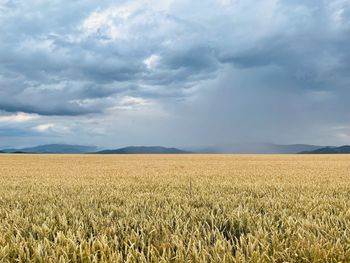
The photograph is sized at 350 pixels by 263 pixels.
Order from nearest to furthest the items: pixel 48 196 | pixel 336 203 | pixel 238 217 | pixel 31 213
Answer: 1. pixel 238 217
2. pixel 31 213
3. pixel 336 203
4. pixel 48 196

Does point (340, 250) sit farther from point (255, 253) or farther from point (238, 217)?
point (238, 217)

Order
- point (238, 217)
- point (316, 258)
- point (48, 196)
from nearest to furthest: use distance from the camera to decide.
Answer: point (316, 258) → point (238, 217) → point (48, 196)

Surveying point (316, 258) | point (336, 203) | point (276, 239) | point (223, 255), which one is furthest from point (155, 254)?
point (336, 203)

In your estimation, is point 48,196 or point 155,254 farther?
point 48,196

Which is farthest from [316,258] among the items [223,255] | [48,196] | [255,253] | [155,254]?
[48,196]

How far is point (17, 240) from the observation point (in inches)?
137

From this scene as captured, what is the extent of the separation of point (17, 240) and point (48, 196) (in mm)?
4958

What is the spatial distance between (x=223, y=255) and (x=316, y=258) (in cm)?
91

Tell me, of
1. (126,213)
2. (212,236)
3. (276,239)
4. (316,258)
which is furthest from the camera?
(126,213)

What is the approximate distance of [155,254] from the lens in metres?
3.08

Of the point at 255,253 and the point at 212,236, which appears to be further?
the point at 212,236

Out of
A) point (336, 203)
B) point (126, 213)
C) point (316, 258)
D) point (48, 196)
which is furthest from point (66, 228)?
point (336, 203)

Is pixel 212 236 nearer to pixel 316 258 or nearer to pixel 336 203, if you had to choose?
pixel 316 258

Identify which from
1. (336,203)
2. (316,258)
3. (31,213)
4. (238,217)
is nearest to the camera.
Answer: (316,258)
